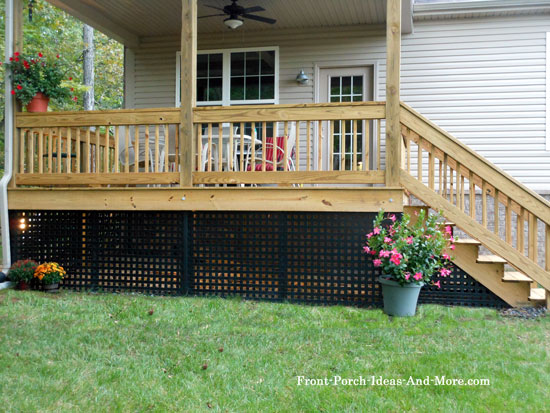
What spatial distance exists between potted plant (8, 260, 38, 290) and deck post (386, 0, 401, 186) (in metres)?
3.58

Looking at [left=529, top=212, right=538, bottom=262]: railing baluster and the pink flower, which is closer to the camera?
the pink flower

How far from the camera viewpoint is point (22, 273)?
4805 millimetres

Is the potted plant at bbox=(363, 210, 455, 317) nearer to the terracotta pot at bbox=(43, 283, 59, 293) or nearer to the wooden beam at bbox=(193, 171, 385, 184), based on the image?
the wooden beam at bbox=(193, 171, 385, 184)

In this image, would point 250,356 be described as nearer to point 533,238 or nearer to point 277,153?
point 533,238

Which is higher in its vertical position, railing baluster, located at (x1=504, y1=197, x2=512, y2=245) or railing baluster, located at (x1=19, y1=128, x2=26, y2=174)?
railing baluster, located at (x1=19, y1=128, x2=26, y2=174)

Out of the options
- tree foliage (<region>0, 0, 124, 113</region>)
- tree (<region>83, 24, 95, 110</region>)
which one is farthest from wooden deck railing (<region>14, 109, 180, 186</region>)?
tree (<region>83, 24, 95, 110</region>)

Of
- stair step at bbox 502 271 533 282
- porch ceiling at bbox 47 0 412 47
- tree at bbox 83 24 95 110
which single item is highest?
tree at bbox 83 24 95 110

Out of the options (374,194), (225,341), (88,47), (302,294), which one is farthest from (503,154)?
(88,47)

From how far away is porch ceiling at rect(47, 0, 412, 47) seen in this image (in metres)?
5.97

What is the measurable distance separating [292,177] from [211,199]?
0.82 meters

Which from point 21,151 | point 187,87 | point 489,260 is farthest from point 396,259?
point 21,151

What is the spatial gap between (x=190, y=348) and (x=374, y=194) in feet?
7.19

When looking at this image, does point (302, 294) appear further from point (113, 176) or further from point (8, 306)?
point (8, 306)

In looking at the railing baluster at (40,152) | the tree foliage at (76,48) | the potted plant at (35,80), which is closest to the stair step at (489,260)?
the railing baluster at (40,152)
